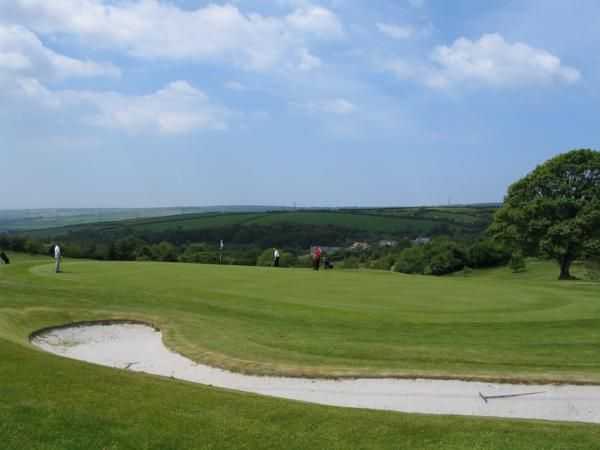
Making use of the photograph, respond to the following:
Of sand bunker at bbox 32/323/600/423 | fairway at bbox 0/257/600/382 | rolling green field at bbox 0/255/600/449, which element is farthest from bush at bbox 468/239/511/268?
sand bunker at bbox 32/323/600/423

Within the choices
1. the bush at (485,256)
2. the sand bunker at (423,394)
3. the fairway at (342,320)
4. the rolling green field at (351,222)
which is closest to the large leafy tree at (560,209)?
the fairway at (342,320)

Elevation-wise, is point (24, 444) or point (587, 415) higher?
point (24, 444)

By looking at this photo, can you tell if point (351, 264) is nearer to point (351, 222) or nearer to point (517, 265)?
point (517, 265)

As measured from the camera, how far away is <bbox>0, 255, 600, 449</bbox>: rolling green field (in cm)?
729

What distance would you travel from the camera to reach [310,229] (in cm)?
14038

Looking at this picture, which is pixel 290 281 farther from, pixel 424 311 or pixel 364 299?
pixel 424 311

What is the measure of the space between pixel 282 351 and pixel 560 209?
41637mm

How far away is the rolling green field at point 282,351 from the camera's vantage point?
7.29 meters

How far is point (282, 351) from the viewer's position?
13.7 metres

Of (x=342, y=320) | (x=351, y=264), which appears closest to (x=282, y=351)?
(x=342, y=320)

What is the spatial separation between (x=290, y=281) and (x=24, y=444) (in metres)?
21.4

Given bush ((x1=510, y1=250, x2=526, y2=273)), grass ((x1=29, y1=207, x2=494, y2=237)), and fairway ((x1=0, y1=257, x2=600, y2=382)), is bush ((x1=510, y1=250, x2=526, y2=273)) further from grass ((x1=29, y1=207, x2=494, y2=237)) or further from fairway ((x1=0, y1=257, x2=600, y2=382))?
grass ((x1=29, y1=207, x2=494, y2=237))

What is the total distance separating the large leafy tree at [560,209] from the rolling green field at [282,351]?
22191 mm

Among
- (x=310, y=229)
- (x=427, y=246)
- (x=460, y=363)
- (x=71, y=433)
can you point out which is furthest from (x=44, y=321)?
(x=310, y=229)
